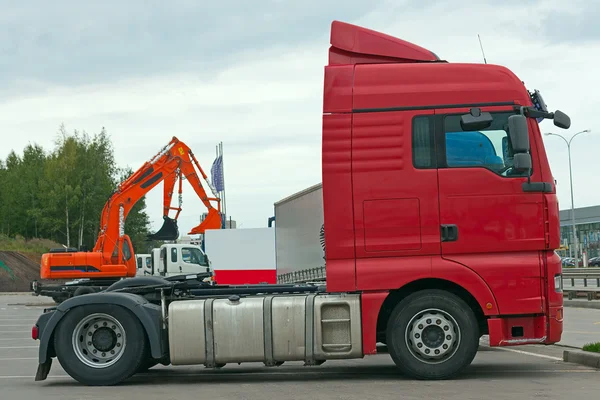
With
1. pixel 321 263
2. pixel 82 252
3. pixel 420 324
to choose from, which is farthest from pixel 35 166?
pixel 420 324

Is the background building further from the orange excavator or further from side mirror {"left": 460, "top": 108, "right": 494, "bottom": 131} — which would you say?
side mirror {"left": 460, "top": 108, "right": 494, "bottom": 131}

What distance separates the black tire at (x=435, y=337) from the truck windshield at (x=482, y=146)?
1533mm

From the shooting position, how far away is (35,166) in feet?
298

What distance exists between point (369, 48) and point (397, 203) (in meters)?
1.96

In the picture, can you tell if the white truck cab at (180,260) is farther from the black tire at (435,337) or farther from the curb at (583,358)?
the black tire at (435,337)

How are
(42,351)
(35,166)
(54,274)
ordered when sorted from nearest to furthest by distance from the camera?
1. (42,351)
2. (54,274)
3. (35,166)

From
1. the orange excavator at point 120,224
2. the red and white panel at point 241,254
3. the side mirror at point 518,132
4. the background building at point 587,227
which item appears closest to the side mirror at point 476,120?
the side mirror at point 518,132

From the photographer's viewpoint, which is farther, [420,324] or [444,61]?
[444,61]

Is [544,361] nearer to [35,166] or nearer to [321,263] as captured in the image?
[321,263]

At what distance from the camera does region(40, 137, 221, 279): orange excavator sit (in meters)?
32.3

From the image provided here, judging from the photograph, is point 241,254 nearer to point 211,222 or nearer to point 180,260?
point 180,260

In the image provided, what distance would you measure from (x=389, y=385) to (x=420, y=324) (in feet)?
2.53

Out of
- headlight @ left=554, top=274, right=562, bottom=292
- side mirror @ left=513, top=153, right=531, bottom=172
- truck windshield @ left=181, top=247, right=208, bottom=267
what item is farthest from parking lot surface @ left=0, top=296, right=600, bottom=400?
truck windshield @ left=181, top=247, right=208, bottom=267

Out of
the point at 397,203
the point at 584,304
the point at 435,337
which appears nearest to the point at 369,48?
the point at 397,203
